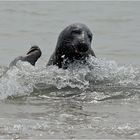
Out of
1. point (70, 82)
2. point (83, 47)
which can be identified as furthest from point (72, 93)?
point (83, 47)

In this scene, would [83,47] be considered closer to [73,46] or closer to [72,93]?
[73,46]

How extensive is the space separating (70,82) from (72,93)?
1.47 ft

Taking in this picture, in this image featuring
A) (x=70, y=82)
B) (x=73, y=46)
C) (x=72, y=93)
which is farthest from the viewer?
(x=70, y=82)

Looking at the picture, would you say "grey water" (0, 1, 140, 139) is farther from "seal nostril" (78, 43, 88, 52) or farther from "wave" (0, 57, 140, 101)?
"seal nostril" (78, 43, 88, 52)

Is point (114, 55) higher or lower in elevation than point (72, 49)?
lower

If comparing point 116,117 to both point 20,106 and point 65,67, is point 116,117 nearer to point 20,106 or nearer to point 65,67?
point 20,106

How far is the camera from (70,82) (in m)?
7.97

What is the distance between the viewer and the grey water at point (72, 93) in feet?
18.6

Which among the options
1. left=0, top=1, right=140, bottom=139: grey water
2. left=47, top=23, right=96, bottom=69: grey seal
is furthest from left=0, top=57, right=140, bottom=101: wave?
left=47, top=23, right=96, bottom=69: grey seal

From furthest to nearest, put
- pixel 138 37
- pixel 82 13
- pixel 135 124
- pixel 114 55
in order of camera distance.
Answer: pixel 82 13 < pixel 138 37 < pixel 114 55 < pixel 135 124

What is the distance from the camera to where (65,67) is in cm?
812

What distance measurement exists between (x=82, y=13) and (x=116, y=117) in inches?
472

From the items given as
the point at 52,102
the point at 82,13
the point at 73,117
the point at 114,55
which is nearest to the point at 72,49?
the point at 52,102

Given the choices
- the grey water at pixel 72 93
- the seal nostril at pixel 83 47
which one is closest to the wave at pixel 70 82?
the grey water at pixel 72 93
